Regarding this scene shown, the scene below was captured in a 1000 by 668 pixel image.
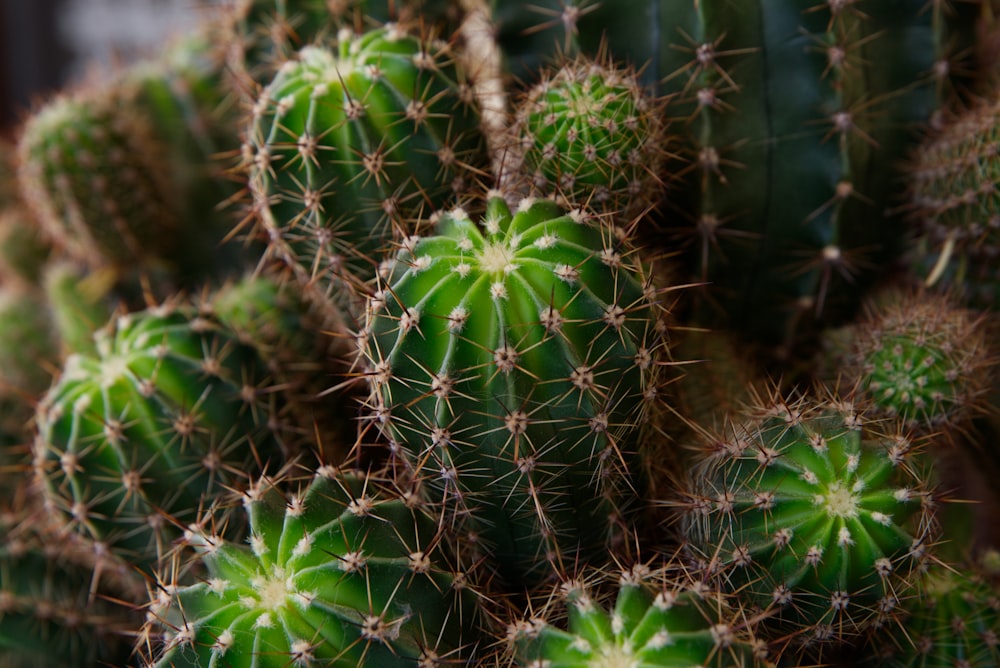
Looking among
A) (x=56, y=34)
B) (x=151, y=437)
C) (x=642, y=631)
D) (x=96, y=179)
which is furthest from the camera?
(x=56, y=34)

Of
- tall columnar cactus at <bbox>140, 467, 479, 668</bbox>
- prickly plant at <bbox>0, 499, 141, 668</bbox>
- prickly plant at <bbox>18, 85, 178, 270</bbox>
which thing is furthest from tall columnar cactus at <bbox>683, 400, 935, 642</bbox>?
prickly plant at <bbox>18, 85, 178, 270</bbox>

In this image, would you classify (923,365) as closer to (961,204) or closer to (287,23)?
(961,204)

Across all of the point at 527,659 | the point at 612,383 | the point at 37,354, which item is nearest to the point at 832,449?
the point at 612,383

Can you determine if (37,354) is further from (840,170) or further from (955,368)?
(955,368)

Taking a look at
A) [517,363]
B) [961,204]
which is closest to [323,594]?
[517,363]

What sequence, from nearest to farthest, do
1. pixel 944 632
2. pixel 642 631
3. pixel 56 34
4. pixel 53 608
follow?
pixel 642 631 < pixel 944 632 < pixel 53 608 < pixel 56 34
